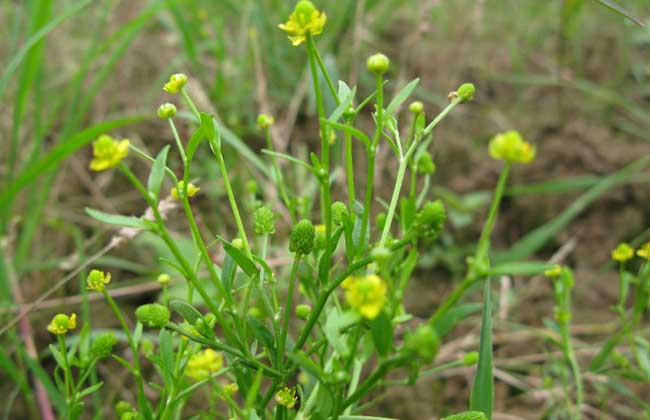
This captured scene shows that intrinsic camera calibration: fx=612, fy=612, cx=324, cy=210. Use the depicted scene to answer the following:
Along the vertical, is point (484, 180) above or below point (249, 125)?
below

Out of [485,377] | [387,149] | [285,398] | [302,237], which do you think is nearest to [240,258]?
[302,237]

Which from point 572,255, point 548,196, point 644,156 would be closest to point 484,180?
point 548,196

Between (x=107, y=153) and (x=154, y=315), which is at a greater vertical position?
(x=107, y=153)

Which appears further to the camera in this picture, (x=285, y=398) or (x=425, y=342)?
(x=285, y=398)

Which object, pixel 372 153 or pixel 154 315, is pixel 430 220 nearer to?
pixel 372 153

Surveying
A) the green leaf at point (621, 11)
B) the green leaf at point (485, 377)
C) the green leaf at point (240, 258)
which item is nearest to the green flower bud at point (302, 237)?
the green leaf at point (240, 258)

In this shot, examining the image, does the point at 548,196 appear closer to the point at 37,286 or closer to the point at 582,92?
the point at 582,92

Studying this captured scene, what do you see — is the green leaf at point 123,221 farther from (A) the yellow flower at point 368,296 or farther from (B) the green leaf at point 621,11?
(B) the green leaf at point 621,11
